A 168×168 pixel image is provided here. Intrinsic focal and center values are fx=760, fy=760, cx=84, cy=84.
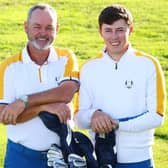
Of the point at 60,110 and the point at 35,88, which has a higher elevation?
the point at 35,88

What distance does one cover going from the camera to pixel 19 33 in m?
19.6

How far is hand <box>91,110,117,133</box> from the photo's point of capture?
500 centimetres

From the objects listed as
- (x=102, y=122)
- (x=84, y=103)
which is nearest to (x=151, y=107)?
(x=102, y=122)

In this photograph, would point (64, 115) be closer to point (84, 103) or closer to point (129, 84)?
point (84, 103)

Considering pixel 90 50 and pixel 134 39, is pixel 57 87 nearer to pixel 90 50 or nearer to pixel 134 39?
pixel 90 50

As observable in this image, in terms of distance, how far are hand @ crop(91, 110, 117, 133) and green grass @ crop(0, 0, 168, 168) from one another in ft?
30.2

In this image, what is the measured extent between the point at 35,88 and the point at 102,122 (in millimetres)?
571

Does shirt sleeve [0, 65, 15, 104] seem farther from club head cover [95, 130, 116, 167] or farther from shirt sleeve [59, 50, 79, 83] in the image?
club head cover [95, 130, 116, 167]

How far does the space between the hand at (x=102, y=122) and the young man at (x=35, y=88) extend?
0.65 feet

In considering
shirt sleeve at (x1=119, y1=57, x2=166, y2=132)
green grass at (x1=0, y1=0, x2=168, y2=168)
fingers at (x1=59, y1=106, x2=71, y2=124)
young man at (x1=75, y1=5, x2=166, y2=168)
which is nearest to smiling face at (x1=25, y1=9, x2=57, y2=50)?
young man at (x1=75, y1=5, x2=166, y2=168)

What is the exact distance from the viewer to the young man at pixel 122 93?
5.02 m

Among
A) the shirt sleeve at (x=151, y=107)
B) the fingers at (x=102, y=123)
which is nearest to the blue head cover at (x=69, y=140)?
the fingers at (x=102, y=123)

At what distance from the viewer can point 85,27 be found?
2100cm

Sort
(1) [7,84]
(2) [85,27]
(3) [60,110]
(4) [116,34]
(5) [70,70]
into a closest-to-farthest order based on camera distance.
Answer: (4) [116,34] < (3) [60,110] < (1) [7,84] < (5) [70,70] < (2) [85,27]
